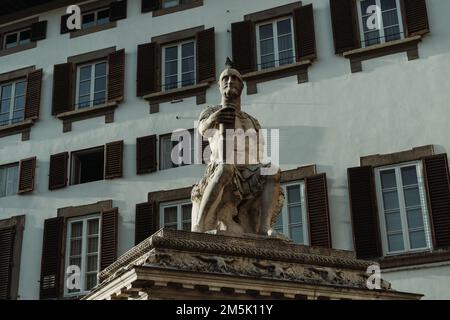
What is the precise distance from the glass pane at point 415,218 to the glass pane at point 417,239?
163 mm

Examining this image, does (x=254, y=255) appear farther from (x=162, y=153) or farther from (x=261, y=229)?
(x=162, y=153)

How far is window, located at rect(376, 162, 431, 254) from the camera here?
18.7 metres

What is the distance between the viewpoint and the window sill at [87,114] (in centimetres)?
2372

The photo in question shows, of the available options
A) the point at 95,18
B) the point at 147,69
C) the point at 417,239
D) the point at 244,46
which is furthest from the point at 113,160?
the point at 417,239

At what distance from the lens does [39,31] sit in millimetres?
26109

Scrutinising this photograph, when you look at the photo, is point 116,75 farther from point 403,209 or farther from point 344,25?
point 403,209

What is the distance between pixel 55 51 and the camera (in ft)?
83.8

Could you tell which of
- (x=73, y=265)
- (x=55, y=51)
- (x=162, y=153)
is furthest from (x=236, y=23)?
(x=73, y=265)

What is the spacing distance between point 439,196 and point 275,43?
6.53 m

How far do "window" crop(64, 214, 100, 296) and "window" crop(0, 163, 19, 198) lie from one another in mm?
2655

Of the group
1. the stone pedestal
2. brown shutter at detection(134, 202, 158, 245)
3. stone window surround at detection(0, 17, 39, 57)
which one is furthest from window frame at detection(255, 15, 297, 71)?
the stone pedestal

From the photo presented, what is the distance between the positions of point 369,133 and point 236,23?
5314 mm

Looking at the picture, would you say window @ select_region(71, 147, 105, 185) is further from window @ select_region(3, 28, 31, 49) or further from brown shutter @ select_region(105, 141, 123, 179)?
window @ select_region(3, 28, 31, 49)

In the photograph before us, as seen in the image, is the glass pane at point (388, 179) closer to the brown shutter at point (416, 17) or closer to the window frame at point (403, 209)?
the window frame at point (403, 209)
